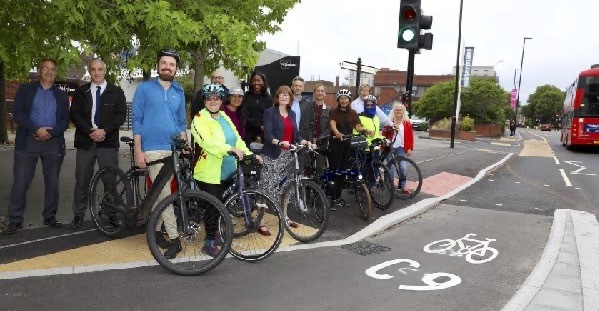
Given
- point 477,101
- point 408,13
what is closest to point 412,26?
point 408,13

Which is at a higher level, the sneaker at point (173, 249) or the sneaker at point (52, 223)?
the sneaker at point (173, 249)

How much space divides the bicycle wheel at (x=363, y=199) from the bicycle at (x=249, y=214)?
2.22 m

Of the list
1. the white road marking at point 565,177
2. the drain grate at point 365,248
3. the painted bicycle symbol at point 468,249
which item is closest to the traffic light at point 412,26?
the painted bicycle symbol at point 468,249

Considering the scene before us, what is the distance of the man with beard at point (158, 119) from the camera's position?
15.8ft

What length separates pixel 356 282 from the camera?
462 cm

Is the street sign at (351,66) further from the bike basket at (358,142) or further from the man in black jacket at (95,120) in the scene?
the man in black jacket at (95,120)

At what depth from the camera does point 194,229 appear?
4684mm

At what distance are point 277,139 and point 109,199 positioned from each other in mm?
2085

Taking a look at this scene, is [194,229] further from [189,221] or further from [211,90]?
[211,90]

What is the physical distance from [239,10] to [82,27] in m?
5.34

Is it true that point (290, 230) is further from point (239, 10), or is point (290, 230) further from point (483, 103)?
point (483, 103)

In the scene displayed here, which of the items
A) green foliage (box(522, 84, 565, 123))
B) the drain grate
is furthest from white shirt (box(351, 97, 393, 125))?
green foliage (box(522, 84, 565, 123))

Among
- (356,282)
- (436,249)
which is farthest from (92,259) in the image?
(436,249)

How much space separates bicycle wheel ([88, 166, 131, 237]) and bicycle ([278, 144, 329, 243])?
1.88 metres
